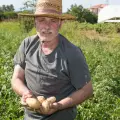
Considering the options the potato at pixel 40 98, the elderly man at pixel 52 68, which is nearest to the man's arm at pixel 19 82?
the elderly man at pixel 52 68

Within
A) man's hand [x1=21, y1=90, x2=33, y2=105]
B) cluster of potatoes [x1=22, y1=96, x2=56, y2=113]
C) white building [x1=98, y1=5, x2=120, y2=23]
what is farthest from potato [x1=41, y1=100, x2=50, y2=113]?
white building [x1=98, y1=5, x2=120, y2=23]

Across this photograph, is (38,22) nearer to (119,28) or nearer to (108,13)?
(119,28)

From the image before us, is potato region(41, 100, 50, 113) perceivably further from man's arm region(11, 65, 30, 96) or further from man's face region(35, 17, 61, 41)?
man's face region(35, 17, 61, 41)

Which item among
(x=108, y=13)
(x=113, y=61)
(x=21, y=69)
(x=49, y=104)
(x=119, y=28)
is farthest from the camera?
(x=108, y=13)

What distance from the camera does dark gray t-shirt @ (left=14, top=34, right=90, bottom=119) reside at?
225 cm

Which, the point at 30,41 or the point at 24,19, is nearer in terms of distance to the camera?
the point at 30,41

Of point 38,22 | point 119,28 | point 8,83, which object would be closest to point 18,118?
point 8,83

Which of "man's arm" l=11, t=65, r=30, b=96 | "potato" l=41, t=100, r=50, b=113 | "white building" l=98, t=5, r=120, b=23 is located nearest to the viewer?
"potato" l=41, t=100, r=50, b=113

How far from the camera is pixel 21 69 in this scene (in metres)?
2.46

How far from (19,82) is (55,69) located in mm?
328

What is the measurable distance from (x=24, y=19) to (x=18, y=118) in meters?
1.87

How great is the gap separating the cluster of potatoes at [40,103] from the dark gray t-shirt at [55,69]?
0.13 m

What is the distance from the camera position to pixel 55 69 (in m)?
2.27

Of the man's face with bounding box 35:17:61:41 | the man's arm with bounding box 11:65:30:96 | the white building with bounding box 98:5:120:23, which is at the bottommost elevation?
the white building with bounding box 98:5:120:23
